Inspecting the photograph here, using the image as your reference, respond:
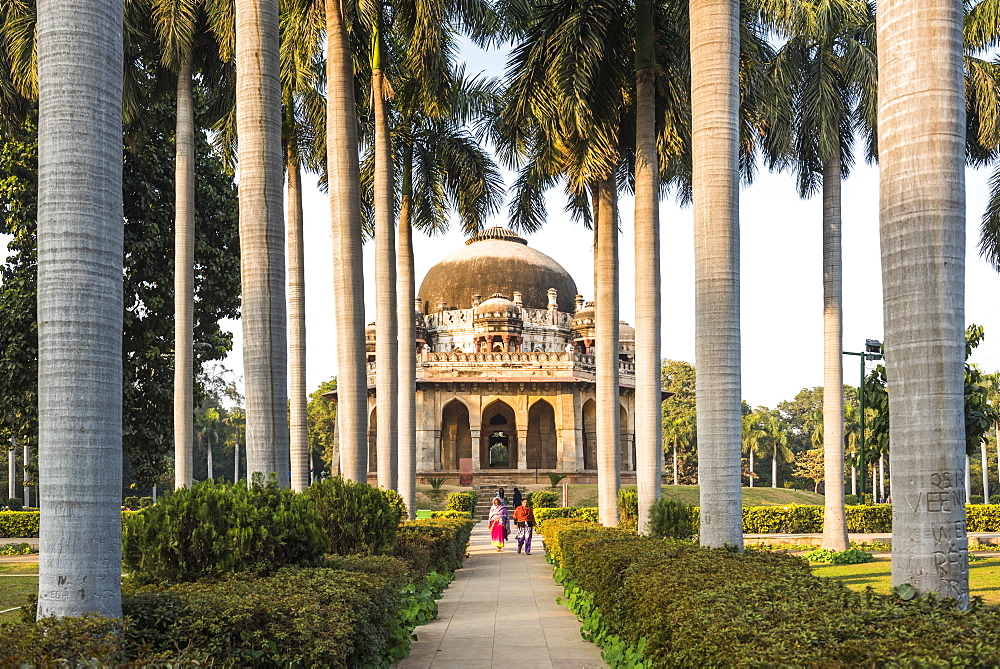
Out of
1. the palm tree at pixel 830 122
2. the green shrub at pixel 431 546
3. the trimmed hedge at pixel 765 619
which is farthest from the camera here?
the palm tree at pixel 830 122

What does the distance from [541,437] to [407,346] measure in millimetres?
32381

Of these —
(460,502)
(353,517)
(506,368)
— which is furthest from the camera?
(506,368)

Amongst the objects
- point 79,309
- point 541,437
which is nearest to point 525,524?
point 79,309

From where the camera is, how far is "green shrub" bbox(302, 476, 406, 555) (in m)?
12.7

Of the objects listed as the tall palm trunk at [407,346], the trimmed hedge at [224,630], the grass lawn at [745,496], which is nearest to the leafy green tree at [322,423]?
the grass lawn at [745,496]

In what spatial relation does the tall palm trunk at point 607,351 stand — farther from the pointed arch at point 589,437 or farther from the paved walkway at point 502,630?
the pointed arch at point 589,437

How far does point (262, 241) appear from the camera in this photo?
1097 centimetres

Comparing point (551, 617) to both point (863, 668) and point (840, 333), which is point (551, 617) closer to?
point (863, 668)

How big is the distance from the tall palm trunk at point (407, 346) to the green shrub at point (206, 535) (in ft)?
39.3

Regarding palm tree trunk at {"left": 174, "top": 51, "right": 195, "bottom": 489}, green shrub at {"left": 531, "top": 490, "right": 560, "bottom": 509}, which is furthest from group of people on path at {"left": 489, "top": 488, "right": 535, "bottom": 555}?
green shrub at {"left": 531, "top": 490, "right": 560, "bottom": 509}

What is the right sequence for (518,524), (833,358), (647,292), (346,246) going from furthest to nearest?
1. (518,524)
2. (833,358)
3. (647,292)
4. (346,246)

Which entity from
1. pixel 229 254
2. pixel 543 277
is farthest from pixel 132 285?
pixel 543 277

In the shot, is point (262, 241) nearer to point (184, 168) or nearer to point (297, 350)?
point (297, 350)

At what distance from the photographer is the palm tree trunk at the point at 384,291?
19188 mm
